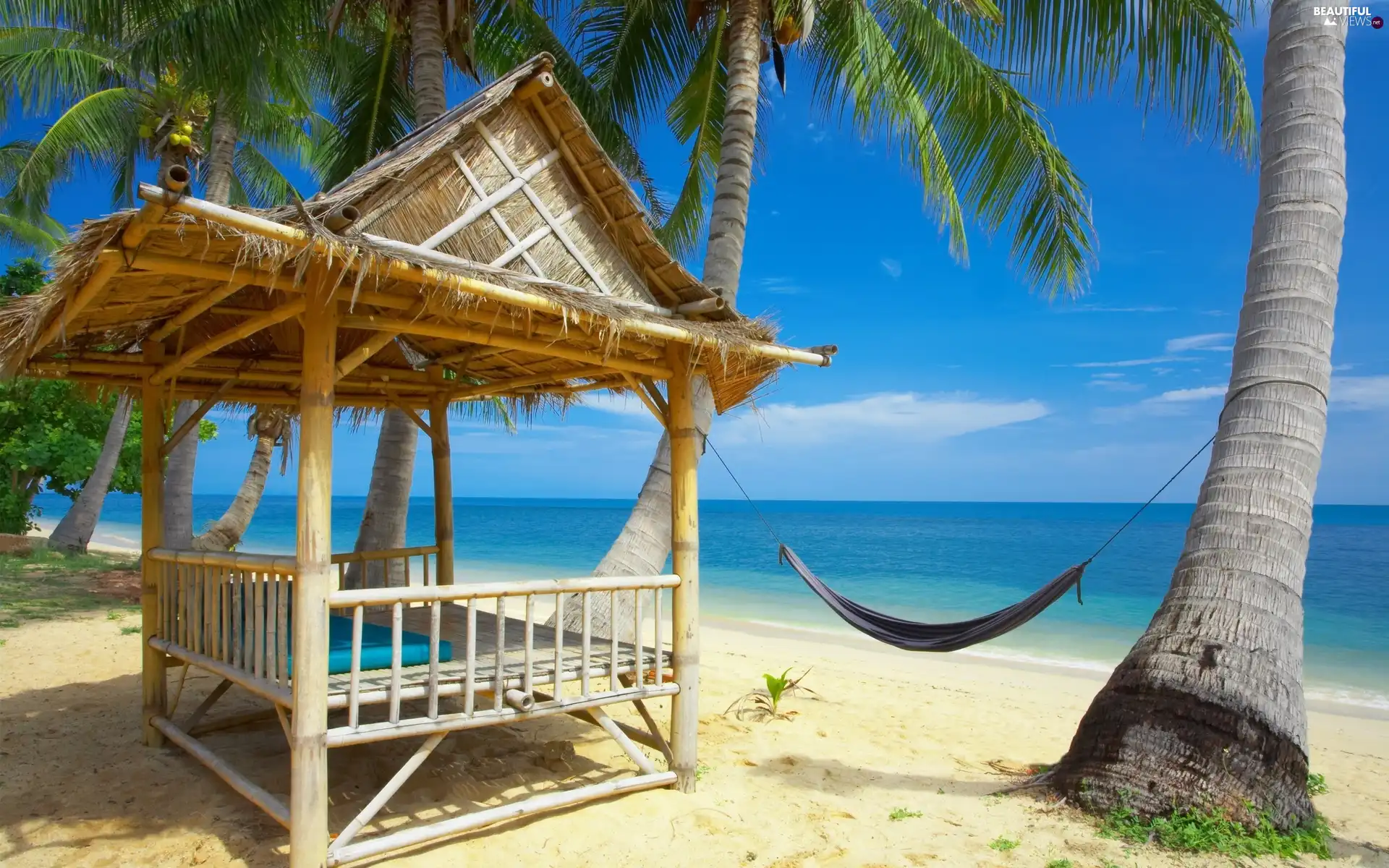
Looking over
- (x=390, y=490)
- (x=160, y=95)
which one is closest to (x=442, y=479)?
(x=390, y=490)

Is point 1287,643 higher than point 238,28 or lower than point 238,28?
lower

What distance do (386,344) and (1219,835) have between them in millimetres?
4289

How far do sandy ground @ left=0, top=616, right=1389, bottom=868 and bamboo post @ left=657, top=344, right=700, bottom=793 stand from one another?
289 millimetres

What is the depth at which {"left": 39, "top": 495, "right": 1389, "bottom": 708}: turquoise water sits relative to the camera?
42.9 ft

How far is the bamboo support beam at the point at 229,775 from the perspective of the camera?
10.6ft

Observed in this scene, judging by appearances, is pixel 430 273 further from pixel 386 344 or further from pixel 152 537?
pixel 152 537

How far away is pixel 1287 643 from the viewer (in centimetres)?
372

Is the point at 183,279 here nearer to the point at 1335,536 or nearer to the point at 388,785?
the point at 388,785

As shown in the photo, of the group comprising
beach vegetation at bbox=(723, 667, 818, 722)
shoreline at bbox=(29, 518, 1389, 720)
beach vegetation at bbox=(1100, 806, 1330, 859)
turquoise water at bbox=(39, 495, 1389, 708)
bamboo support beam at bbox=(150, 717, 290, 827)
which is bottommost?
turquoise water at bbox=(39, 495, 1389, 708)

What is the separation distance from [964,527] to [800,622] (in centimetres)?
4867

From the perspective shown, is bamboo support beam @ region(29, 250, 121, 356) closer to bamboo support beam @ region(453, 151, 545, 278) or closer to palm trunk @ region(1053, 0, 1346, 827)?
bamboo support beam @ region(453, 151, 545, 278)

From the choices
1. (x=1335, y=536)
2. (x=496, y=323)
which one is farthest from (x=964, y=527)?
(x=496, y=323)

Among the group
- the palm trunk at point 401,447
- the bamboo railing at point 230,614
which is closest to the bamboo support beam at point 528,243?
the bamboo railing at point 230,614

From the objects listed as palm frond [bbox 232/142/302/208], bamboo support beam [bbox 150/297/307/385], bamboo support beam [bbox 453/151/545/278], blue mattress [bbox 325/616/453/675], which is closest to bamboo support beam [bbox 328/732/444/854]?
blue mattress [bbox 325/616/453/675]
